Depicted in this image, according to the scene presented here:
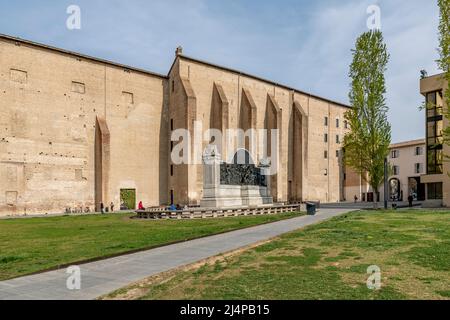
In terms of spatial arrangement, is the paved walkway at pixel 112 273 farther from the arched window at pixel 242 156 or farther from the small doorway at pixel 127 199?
the arched window at pixel 242 156

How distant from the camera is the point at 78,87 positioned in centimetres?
3503

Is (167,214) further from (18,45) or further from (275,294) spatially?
(18,45)

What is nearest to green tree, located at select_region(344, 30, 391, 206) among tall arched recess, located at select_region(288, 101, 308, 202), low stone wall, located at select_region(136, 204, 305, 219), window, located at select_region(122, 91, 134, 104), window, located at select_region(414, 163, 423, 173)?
low stone wall, located at select_region(136, 204, 305, 219)

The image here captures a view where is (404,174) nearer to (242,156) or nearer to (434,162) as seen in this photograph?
(434,162)

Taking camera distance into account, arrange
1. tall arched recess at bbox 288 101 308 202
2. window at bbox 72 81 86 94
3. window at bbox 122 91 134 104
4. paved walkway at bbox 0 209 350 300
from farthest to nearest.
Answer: tall arched recess at bbox 288 101 308 202, window at bbox 122 91 134 104, window at bbox 72 81 86 94, paved walkway at bbox 0 209 350 300

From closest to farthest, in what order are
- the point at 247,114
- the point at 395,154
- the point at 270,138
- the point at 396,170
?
the point at 247,114 → the point at 270,138 → the point at 396,170 → the point at 395,154

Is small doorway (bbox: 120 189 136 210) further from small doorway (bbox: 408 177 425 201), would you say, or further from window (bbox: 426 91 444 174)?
small doorway (bbox: 408 177 425 201)

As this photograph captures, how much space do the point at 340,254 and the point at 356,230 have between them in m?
5.50

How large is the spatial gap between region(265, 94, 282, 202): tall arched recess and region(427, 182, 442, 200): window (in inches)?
702

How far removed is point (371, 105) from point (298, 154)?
20.5m

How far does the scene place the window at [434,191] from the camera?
120 feet

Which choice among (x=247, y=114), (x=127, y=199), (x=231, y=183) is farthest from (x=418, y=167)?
(x=127, y=199)

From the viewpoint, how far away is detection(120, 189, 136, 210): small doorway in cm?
3688

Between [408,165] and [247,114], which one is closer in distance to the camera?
[247,114]
